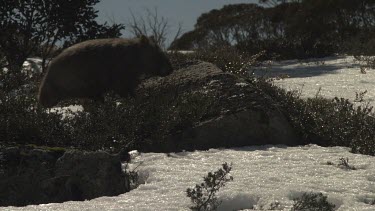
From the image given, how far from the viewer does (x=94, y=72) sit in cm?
842

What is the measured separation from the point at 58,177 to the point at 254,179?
5.46 ft

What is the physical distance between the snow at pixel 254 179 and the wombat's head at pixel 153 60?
236 cm

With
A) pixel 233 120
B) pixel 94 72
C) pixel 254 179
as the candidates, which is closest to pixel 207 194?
pixel 254 179

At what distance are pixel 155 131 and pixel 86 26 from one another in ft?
33.2

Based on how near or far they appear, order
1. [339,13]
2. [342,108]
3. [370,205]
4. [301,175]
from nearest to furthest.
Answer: [370,205] → [301,175] → [342,108] → [339,13]

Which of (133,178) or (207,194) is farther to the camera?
(133,178)

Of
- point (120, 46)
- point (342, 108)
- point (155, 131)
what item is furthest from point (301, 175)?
point (120, 46)

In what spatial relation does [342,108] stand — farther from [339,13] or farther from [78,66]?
[339,13]

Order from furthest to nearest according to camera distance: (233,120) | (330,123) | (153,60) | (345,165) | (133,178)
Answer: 1. (153,60)
2. (330,123)
3. (233,120)
4. (345,165)
5. (133,178)

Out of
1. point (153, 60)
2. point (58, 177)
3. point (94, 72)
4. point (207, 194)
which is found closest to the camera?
point (207, 194)

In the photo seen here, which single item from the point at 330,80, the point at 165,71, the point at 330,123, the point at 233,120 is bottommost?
the point at 330,123

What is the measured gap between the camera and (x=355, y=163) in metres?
6.34

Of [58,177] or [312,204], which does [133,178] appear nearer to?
[58,177]

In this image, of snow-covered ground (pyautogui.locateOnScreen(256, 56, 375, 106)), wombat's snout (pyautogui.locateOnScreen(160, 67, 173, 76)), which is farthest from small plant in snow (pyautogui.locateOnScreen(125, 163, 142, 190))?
snow-covered ground (pyautogui.locateOnScreen(256, 56, 375, 106))
